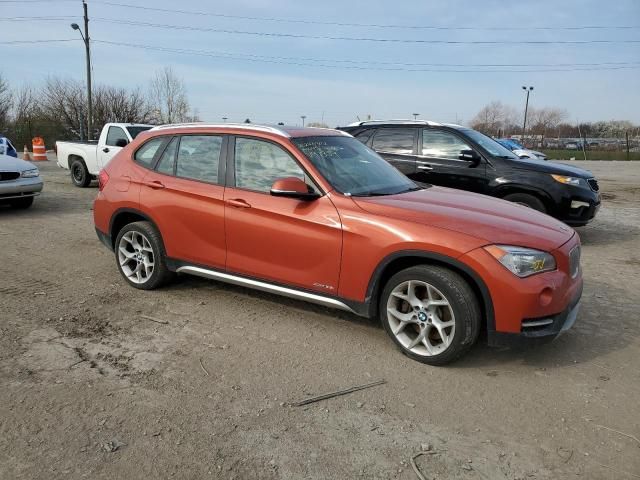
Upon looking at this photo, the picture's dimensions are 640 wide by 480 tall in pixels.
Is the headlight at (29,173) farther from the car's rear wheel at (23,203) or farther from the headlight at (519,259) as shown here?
the headlight at (519,259)

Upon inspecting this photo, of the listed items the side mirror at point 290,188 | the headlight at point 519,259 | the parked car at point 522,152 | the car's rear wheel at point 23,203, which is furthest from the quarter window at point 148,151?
the parked car at point 522,152

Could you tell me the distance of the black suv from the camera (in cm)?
802

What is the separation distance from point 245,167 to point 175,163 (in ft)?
2.83

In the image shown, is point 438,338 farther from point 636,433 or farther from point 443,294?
point 636,433

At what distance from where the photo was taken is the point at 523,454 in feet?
9.34

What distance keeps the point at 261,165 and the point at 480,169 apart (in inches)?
188

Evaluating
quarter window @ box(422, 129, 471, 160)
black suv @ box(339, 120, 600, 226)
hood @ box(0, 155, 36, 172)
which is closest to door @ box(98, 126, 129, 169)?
hood @ box(0, 155, 36, 172)

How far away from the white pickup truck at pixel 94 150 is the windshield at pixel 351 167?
915 centimetres

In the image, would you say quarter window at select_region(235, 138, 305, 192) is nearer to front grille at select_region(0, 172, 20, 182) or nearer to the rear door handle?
the rear door handle

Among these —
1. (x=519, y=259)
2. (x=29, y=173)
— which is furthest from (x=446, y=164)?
(x=29, y=173)

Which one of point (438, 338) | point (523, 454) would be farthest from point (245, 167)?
point (523, 454)

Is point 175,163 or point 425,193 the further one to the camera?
point 175,163

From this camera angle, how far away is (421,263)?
386 centimetres

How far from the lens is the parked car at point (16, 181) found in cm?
940
